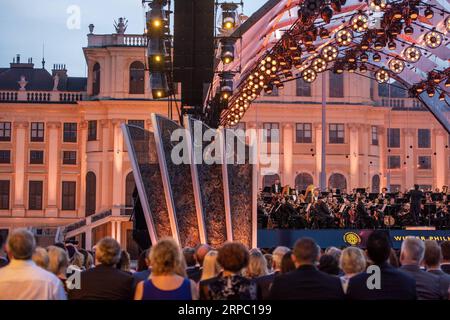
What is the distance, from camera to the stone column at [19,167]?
189 feet

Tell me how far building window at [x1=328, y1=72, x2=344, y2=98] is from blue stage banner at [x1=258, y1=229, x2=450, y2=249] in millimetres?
32210

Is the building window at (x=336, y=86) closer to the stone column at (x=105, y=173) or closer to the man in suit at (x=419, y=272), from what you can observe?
the stone column at (x=105, y=173)

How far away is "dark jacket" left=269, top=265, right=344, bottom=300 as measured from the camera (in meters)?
6.53

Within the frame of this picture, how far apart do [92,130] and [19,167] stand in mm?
6161

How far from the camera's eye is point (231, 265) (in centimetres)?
657

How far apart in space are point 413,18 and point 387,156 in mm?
34910

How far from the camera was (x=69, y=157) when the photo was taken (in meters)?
58.7

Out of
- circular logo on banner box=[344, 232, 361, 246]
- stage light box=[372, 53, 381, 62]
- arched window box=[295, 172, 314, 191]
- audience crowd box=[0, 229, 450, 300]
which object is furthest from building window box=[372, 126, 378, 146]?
audience crowd box=[0, 229, 450, 300]

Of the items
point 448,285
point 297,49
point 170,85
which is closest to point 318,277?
point 448,285

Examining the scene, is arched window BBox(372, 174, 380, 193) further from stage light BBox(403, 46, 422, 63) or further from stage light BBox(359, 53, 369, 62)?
stage light BBox(403, 46, 422, 63)

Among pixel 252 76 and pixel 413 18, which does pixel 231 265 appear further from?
pixel 252 76

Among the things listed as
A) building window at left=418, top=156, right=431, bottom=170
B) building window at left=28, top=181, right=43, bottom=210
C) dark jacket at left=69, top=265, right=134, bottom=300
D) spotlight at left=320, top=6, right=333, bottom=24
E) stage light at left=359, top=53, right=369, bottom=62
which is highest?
stage light at left=359, top=53, right=369, bottom=62

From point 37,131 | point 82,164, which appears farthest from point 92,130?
point 37,131

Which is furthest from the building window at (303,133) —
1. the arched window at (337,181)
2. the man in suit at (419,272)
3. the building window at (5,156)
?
the man in suit at (419,272)
